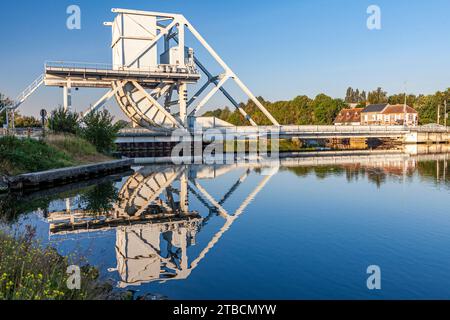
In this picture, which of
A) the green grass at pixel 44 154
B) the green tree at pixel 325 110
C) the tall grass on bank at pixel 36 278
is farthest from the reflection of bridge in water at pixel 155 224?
the green tree at pixel 325 110

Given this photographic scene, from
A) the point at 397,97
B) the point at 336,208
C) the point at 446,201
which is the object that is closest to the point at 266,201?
the point at 336,208

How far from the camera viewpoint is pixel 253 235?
1264 cm

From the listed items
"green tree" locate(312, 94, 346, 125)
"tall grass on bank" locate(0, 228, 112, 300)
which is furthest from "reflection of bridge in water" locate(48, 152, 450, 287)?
"green tree" locate(312, 94, 346, 125)

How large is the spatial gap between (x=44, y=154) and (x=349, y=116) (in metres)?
93.3

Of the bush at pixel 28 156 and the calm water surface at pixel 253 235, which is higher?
the bush at pixel 28 156

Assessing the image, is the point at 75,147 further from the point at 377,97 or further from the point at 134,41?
the point at 377,97

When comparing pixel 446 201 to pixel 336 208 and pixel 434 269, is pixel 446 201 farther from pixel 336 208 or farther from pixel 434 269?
pixel 434 269

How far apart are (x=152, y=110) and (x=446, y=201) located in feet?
122

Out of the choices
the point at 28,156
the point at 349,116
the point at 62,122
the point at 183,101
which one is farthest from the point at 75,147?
the point at 349,116

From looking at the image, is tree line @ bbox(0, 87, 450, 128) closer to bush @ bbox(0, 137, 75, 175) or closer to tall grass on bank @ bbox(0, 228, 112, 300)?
bush @ bbox(0, 137, 75, 175)

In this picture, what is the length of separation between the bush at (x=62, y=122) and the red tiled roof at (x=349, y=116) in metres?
83.5

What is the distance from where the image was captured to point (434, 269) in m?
9.54

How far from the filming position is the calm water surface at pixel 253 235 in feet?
28.3
